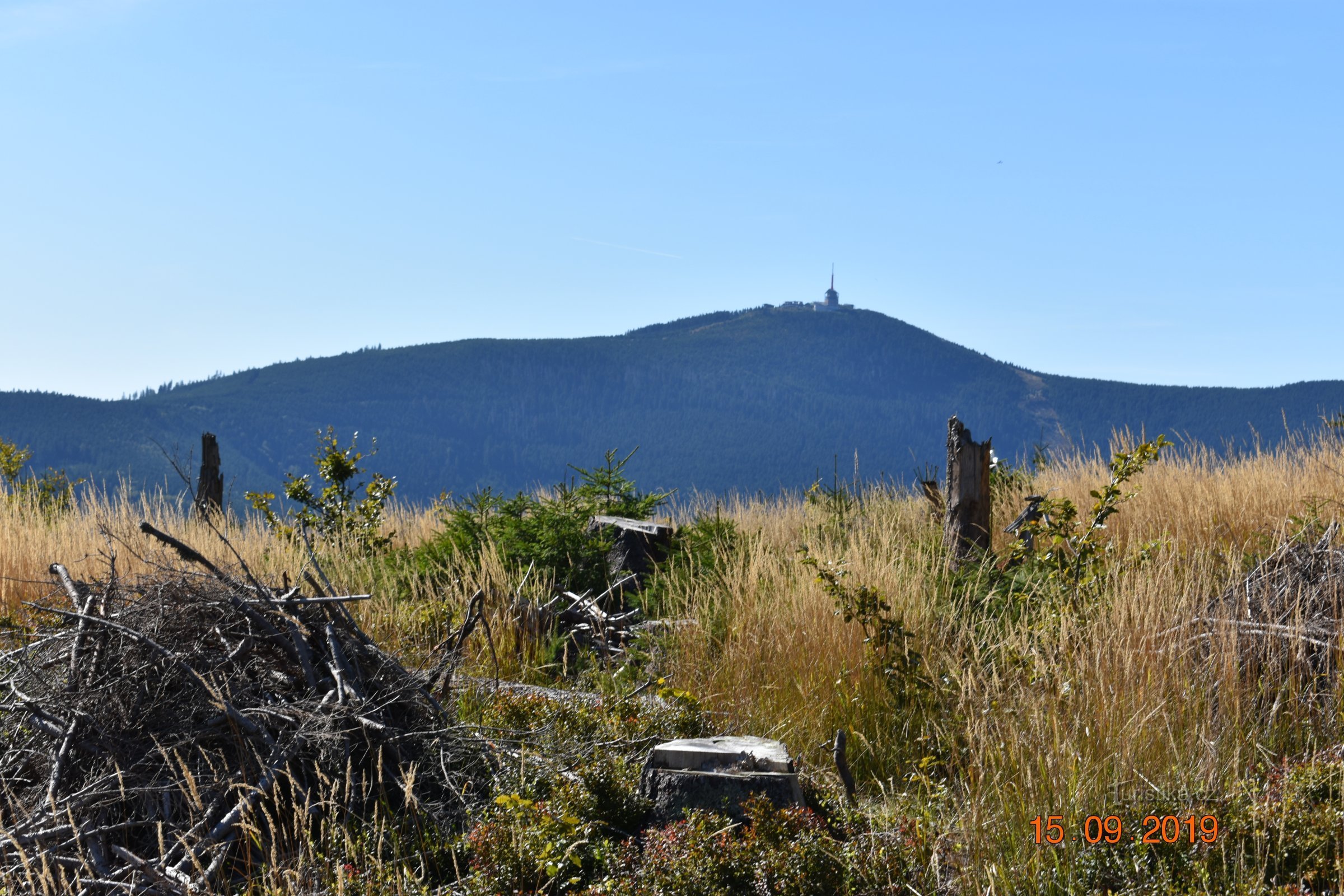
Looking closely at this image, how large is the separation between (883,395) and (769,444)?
30637 millimetres

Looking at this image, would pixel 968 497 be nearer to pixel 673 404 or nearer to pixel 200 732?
pixel 200 732

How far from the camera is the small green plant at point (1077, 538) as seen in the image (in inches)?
220

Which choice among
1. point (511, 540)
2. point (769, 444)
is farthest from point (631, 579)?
point (769, 444)

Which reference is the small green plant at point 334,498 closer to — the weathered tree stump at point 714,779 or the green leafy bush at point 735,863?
the weathered tree stump at point 714,779

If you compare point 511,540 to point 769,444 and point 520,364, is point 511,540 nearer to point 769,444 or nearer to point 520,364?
point 769,444

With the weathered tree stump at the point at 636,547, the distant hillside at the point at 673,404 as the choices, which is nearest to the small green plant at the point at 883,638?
the weathered tree stump at the point at 636,547

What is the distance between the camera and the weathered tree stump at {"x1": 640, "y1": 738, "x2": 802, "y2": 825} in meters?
3.66

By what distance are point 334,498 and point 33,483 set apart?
6.24 metres

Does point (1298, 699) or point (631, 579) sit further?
point (631, 579)

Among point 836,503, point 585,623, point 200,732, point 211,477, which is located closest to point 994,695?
point 200,732

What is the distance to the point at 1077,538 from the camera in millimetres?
5676

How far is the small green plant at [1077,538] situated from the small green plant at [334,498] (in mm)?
6714

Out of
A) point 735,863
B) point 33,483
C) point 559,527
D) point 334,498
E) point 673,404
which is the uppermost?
point 673,404

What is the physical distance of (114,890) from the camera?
329 cm
